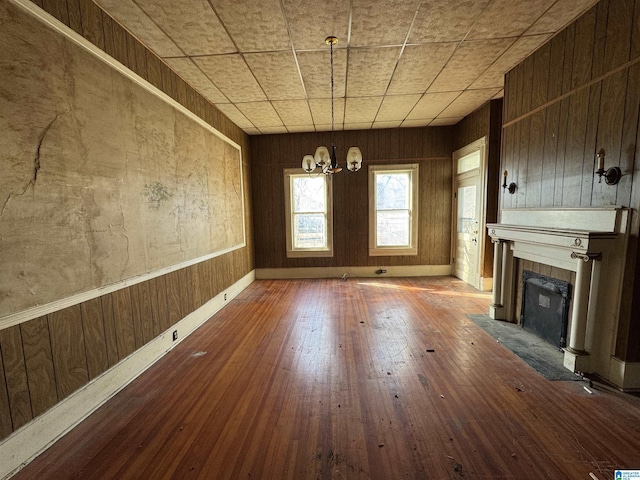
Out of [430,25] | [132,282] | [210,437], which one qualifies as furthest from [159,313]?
[430,25]

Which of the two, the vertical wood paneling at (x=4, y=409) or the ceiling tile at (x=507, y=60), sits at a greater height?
the ceiling tile at (x=507, y=60)

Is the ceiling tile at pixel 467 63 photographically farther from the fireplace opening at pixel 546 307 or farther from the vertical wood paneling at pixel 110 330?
the vertical wood paneling at pixel 110 330

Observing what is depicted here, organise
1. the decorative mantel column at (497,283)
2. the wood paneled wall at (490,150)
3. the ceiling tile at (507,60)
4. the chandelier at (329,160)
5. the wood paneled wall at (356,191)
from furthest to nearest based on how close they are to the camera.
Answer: the wood paneled wall at (356,191)
the wood paneled wall at (490,150)
the decorative mantel column at (497,283)
the chandelier at (329,160)
the ceiling tile at (507,60)

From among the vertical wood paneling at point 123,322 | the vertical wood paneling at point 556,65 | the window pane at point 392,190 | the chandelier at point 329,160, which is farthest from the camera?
the window pane at point 392,190

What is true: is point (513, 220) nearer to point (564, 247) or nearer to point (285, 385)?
point (564, 247)

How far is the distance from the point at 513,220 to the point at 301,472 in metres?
3.34

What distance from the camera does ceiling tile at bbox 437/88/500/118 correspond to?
4.05 meters

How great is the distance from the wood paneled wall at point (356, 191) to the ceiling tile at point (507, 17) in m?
3.10

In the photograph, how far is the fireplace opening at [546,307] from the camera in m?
2.64

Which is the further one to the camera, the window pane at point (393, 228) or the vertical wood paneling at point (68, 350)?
the window pane at point (393, 228)

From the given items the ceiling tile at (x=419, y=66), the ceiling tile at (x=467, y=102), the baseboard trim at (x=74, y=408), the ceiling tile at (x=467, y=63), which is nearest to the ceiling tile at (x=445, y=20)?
the ceiling tile at (x=419, y=66)

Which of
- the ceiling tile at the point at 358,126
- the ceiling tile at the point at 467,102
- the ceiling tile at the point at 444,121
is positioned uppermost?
the ceiling tile at the point at 444,121

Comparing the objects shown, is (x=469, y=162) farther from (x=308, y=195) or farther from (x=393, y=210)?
(x=308, y=195)

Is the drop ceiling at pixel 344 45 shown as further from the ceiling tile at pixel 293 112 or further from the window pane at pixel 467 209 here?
the window pane at pixel 467 209
